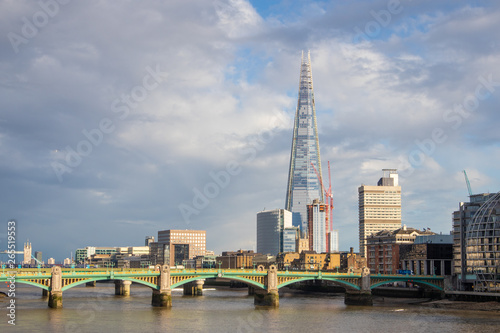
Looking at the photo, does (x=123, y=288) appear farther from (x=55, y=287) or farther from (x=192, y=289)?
(x=55, y=287)

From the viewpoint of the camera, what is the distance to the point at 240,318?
117 m

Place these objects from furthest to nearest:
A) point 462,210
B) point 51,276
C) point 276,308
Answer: point 462,210
point 276,308
point 51,276

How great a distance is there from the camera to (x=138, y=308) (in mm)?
133875

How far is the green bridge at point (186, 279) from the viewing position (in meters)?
124

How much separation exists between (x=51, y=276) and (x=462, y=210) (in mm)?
106133

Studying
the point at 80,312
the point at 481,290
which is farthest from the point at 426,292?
the point at 80,312

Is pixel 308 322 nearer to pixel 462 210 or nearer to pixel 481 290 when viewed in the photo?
pixel 481 290

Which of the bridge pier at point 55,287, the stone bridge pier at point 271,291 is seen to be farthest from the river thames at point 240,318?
the stone bridge pier at point 271,291

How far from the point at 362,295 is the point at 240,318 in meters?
48.6

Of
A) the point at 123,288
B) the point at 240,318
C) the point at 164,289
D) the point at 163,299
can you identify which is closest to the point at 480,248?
the point at 240,318

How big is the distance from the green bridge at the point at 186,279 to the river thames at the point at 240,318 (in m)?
4.15

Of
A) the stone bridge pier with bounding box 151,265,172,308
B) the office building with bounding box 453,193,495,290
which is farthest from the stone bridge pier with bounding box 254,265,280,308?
the office building with bounding box 453,193,495,290

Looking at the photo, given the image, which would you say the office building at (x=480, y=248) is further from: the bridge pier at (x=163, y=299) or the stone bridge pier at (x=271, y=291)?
the bridge pier at (x=163, y=299)

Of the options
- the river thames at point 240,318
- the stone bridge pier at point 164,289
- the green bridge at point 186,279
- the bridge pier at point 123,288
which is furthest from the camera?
the bridge pier at point 123,288
